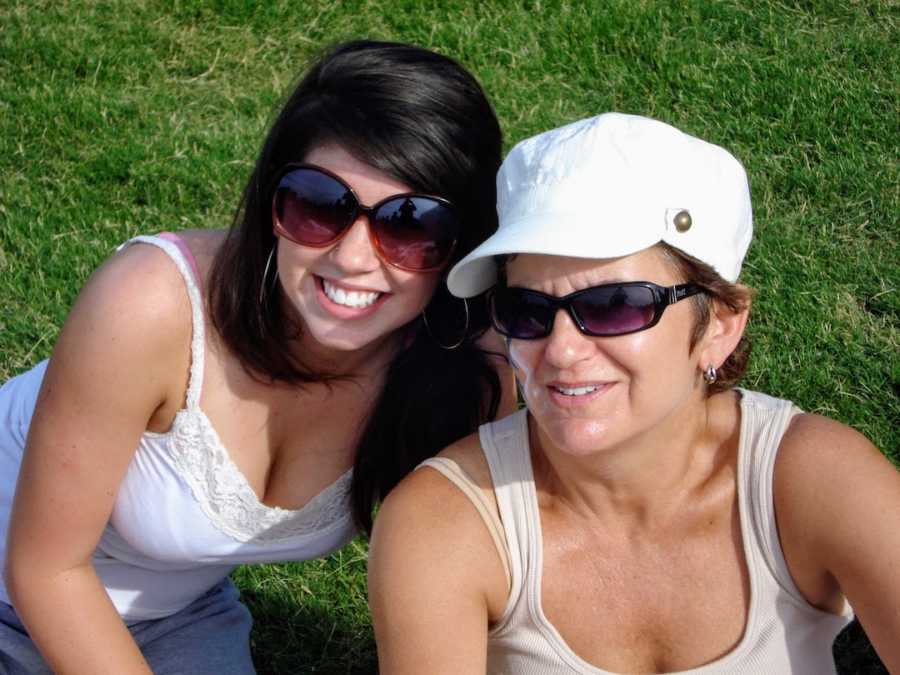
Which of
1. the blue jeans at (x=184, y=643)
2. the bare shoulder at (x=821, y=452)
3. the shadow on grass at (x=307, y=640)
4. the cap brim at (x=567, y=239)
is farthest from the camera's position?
the shadow on grass at (x=307, y=640)

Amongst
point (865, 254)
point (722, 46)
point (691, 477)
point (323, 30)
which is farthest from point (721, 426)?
point (323, 30)

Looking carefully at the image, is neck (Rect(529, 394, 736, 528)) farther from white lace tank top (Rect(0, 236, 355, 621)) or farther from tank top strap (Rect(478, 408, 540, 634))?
white lace tank top (Rect(0, 236, 355, 621))

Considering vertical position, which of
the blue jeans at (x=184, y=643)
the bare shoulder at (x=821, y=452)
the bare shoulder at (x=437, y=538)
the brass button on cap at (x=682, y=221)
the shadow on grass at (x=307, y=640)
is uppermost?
the brass button on cap at (x=682, y=221)

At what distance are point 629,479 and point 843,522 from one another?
456 millimetres

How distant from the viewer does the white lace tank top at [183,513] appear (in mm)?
2932

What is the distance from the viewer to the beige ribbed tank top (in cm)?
265

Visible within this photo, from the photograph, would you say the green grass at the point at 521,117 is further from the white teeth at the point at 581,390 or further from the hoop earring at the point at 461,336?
the white teeth at the point at 581,390

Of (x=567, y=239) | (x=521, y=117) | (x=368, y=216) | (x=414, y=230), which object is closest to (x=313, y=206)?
(x=368, y=216)

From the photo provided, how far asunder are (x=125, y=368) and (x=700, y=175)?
128 cm

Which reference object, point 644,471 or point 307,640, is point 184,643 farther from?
point 644,471

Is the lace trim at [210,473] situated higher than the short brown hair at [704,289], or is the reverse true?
the short brown hair at [704,289]

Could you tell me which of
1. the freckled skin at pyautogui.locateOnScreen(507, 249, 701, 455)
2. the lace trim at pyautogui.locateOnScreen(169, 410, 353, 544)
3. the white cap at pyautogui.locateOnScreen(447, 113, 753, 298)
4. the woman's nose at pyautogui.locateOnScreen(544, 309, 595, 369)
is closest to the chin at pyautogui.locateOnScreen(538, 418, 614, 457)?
the freckled skin at pyautogui.locateOnScreen(507, 249, 701, 455)

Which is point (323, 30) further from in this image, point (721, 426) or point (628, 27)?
point (721, 426)

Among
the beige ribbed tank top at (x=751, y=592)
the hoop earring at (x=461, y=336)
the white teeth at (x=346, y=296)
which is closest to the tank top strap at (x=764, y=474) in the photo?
the beige ribbed tank top at (x=751, y=592)
